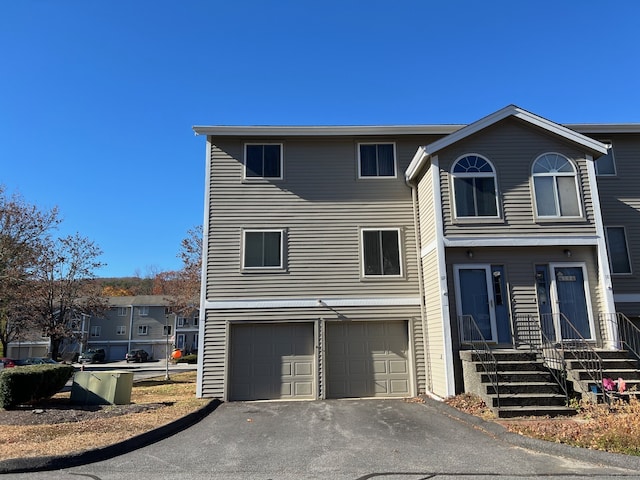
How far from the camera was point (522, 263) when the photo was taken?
11.0 metres

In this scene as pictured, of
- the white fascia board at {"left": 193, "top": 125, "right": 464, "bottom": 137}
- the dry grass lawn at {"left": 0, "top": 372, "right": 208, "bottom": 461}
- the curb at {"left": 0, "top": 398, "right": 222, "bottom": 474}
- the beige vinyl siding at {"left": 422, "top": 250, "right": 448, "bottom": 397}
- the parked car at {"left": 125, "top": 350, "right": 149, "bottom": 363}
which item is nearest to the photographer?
the curb at {"left": 0, "top": 398, "right": 222, "bottom": 474}

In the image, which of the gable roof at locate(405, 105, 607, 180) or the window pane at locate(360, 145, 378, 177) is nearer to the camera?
the gable roof at locate(405, 105, 607, 180)

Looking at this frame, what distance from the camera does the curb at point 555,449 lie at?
5504mm

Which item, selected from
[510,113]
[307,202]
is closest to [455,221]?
[510,113]

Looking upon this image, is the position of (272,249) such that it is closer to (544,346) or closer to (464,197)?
(464,197)

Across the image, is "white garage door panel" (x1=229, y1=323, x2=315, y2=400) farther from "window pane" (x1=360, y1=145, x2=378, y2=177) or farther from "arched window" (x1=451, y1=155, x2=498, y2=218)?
"arched window" (x1=451, y1=155, x2=498, y2=218)

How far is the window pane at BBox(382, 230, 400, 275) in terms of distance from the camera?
12.7 m

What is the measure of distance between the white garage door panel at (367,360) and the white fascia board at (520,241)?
308 centimetres

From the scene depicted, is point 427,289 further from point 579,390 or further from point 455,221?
point 579,390

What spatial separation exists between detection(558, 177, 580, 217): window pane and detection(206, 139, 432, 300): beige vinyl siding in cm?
394

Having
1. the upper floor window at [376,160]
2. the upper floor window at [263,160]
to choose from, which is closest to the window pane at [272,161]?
the upper floor window at [263,160]

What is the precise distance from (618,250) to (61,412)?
15.0 m

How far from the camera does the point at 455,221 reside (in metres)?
11.0

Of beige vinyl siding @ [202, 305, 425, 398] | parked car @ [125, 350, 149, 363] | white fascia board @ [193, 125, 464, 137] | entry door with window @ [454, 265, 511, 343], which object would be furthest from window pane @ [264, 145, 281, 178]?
parked car @ [125, 350, 149, 363]
